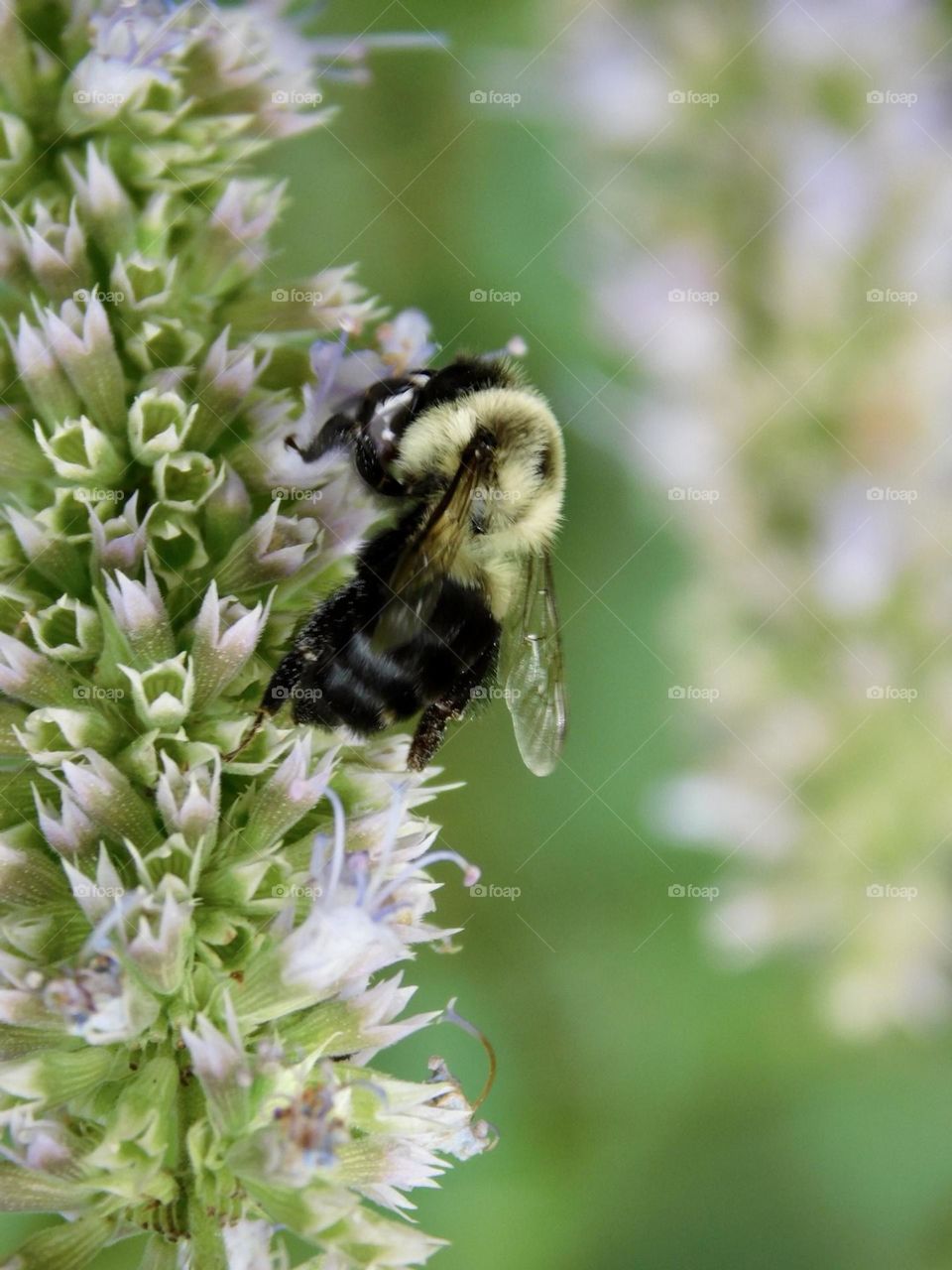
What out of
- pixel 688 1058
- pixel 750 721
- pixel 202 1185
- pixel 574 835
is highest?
pixel 202 1185

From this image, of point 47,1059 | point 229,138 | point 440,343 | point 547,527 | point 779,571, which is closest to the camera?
point 47,1059

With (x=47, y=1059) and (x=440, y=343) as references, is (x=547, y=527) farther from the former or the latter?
(x=47, y=1059)

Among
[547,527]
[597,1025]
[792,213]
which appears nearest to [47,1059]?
[547,527]

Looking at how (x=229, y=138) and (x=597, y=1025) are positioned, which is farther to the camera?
(x=597, y=1025)

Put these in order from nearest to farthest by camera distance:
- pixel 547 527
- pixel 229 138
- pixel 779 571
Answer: pixel 229 138
pixel 547 527
pixel 779 571
